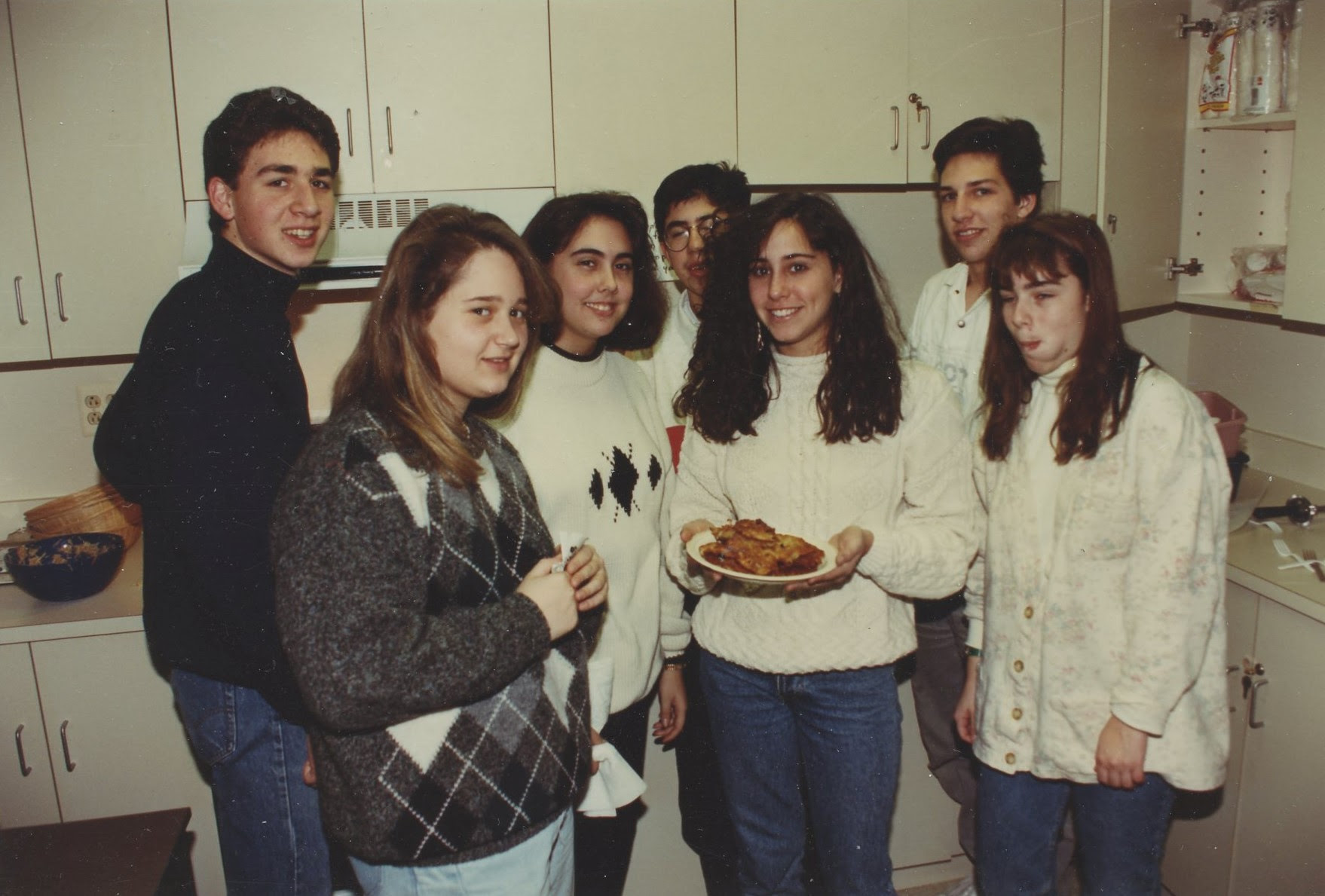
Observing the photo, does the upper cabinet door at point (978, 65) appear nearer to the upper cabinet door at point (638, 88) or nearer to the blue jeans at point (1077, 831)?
the upper cabinet door at point (638, 88)

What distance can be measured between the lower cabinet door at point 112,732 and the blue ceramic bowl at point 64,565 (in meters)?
0.13

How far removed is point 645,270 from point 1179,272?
4.91ft

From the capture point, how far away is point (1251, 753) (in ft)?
5.94

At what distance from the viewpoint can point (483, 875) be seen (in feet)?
3.62

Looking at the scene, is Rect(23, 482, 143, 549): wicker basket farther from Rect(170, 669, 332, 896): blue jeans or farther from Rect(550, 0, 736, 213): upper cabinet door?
Rect(550, 0, 736, 213): upper cabinet door

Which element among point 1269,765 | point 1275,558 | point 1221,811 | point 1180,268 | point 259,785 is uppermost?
point 1180,268

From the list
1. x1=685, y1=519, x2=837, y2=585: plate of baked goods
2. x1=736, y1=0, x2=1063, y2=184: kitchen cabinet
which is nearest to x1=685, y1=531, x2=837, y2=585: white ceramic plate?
x1=685, y1=519, x2=837, y2=585: plate of baked goods

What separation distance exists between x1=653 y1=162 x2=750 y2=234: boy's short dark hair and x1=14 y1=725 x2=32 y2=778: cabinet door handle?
1675mm

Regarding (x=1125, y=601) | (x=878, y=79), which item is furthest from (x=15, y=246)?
(x=1125, y=601)

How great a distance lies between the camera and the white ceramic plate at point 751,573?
1.30 metres

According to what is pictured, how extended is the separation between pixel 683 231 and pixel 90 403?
1595 mm

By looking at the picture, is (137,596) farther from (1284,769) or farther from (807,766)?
(1284,769)

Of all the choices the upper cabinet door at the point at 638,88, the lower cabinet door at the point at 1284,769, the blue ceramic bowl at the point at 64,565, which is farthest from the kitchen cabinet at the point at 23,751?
the lower cabinet door at the point at 1284,769

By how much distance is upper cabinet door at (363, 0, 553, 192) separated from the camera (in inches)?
83.0
